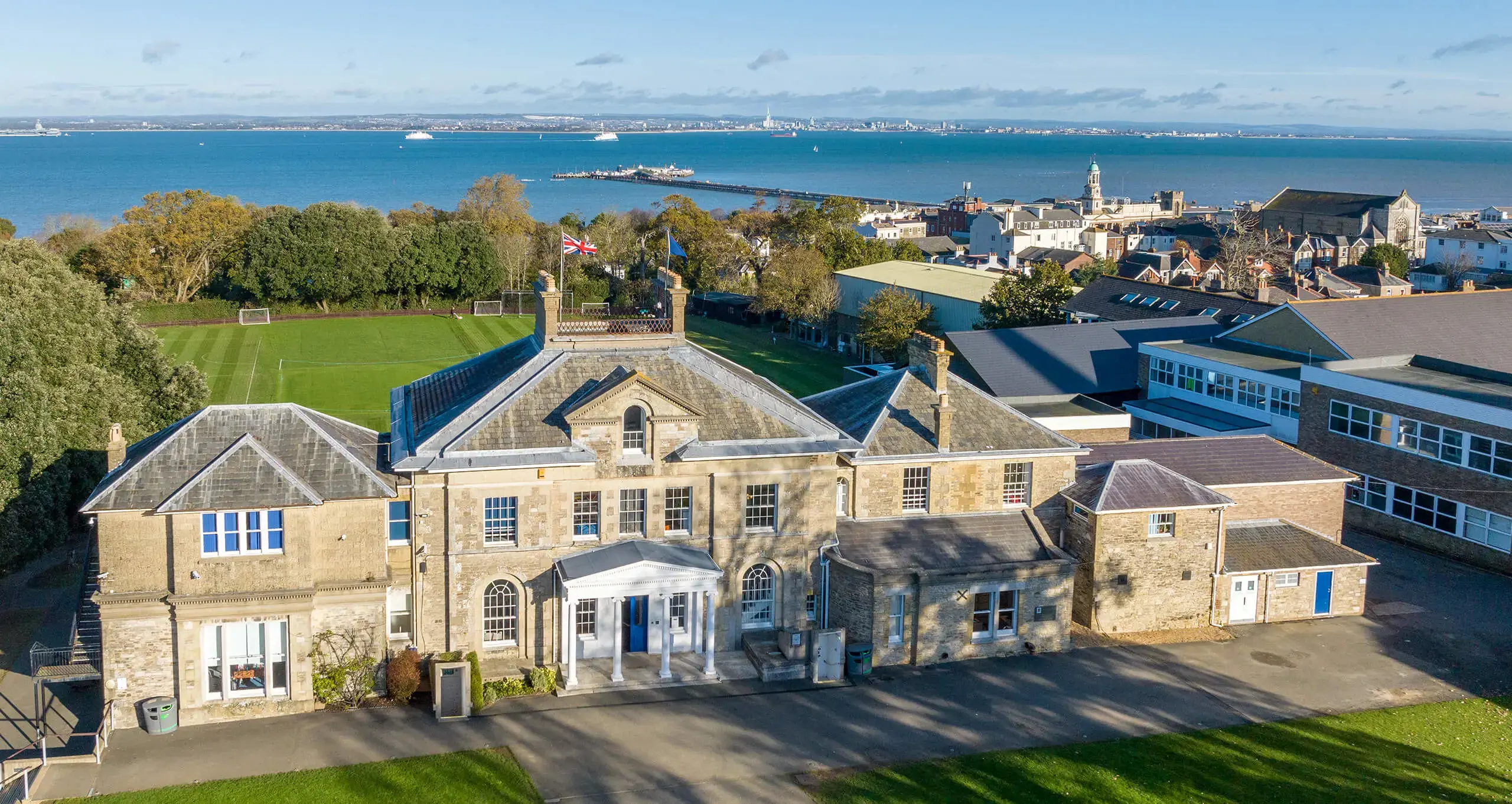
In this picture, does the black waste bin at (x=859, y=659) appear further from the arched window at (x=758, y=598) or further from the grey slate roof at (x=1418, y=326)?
the grey slate roof at (x=1418, y=326)

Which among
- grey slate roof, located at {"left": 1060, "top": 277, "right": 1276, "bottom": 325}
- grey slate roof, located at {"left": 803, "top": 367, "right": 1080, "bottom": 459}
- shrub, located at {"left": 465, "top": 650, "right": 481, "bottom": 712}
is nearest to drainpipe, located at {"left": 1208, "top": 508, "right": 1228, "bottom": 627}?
grey slate roof, located at {"left": 803, "top": 367, "right": 1080, "bottom": 459}

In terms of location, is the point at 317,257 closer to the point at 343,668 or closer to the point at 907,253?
the point at 907,253

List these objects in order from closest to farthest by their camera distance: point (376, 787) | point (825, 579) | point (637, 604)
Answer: point (376, 787)
point (637, 604)
point (825, 579)

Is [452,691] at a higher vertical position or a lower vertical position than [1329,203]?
lower

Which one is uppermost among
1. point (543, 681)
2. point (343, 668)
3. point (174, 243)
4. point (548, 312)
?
point (548, 312)

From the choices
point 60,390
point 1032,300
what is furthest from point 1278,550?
point 1032,300

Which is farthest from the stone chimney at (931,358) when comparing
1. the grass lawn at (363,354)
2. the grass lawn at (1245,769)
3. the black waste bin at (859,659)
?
the grass lawn at (363,354)
